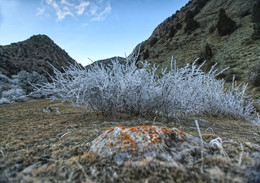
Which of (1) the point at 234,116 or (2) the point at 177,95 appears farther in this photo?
(1) the point at 234,116

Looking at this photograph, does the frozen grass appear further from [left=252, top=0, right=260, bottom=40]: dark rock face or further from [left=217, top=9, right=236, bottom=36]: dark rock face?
[left=217, top=9, right=236, bottom=36]: dark rock face

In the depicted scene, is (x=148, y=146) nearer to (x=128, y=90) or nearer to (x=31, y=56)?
(x=128, y=90)

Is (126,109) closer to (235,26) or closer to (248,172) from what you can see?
(248,172)

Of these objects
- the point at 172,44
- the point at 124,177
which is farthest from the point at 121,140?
the point at 172,44

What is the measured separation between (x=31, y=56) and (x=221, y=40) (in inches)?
1093

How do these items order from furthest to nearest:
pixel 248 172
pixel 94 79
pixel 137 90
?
1. pixel 137 90
2. pixel 94 79
3. pixel 248 172

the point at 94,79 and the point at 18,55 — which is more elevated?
the point at 18,55

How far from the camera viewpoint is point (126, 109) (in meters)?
2.06

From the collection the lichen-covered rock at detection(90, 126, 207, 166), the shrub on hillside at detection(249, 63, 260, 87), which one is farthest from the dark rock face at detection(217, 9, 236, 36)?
the lichen-covered rock at detection(90, 126, 207, 166)

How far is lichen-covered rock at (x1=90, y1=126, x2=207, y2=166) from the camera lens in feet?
2.16

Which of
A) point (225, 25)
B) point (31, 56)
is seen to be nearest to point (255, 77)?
point (225, 25)

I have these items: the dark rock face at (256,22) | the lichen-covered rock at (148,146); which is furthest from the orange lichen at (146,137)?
the dark rock face at (256,22)

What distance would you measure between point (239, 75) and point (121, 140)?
10701 mm

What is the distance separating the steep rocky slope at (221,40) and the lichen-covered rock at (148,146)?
7.96 meters
